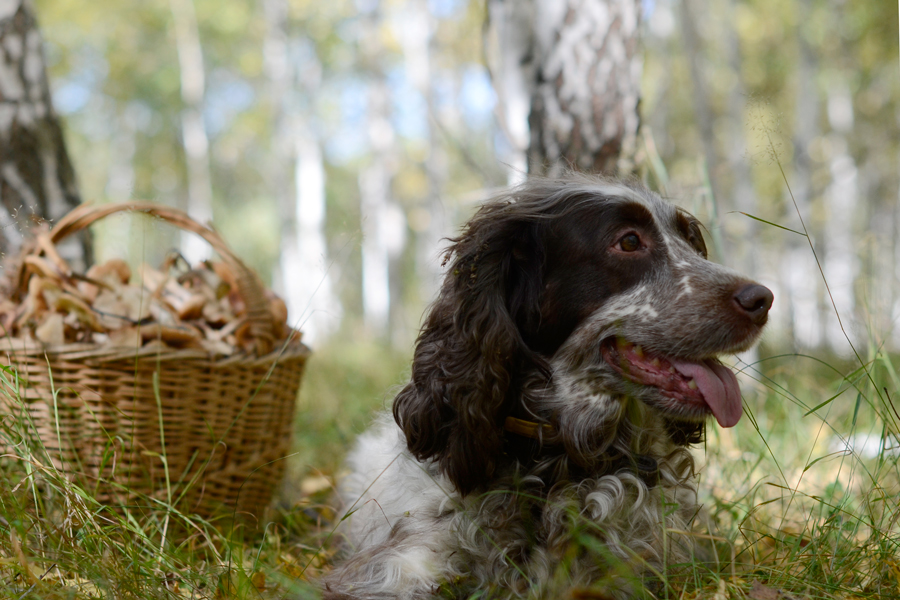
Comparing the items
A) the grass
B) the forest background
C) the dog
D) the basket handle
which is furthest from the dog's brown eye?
the forest background

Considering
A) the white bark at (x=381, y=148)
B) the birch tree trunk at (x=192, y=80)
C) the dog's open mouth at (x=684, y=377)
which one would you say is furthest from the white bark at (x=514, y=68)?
A: the birch tree trunk at (x=192, y=80)

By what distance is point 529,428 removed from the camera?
7.26 feet

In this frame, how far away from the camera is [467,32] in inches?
710

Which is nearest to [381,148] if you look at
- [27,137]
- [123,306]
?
[27,137]

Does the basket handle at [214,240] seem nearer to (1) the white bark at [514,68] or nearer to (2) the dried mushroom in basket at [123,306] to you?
(2) the dried mushroom in basket at [123,306]

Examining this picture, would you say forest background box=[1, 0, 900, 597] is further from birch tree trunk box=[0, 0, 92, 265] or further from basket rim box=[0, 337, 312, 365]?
birch tree trunk box=[0, 0, 92, 265]

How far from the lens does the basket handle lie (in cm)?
278

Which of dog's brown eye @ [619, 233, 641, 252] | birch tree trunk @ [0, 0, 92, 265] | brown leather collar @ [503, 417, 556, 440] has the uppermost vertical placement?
birch tree trunk @ [0, 0, 92, 265]

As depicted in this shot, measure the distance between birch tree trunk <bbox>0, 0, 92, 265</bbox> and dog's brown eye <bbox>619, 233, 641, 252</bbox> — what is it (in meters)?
2.92

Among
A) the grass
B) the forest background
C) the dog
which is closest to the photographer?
the grass

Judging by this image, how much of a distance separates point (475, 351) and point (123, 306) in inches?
62.4

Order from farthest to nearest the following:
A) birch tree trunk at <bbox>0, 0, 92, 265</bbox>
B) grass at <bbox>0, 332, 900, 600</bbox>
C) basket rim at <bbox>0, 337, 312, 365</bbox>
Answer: birch tree trunk at <bbox>0, 0, 92, 265</bbox> → basket rim at <bbox>0, 337, 312, 365</bbox> → grass at <bbox>0, 332, 900, 600</bbox>

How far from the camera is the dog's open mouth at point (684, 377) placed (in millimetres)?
2139

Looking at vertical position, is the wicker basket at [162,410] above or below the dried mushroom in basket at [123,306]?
below
